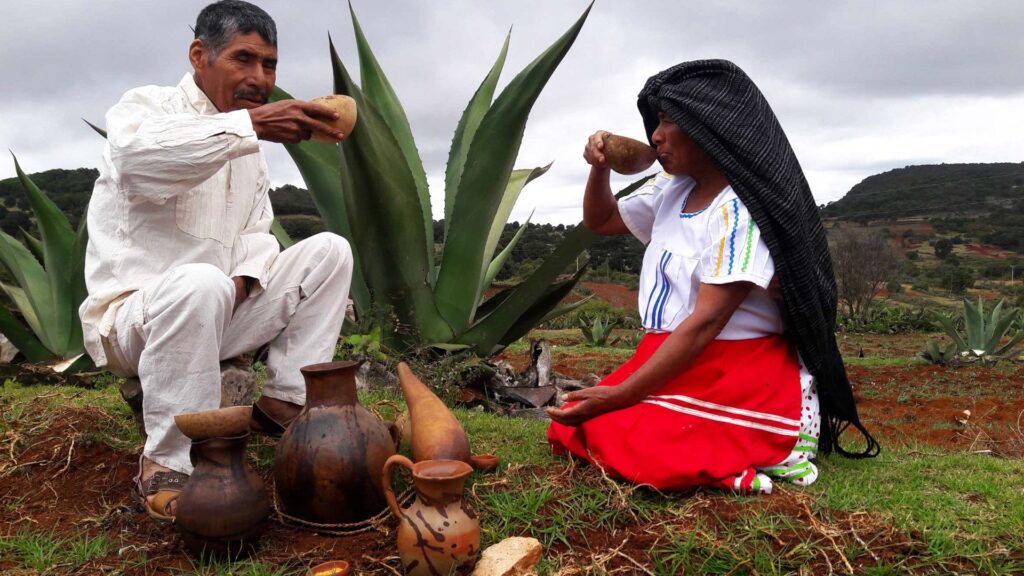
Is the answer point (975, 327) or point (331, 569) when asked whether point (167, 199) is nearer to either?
point (331, 569)

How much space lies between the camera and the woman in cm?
221

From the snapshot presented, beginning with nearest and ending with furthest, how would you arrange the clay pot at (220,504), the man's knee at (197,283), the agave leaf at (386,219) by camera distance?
the clay pot at (220,504) → the man's knee at (197,283) → the agave leaf at (386,219)

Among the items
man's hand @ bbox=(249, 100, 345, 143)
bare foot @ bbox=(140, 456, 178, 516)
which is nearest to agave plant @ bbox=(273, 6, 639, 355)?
man's hand @ bbox=(249, 100, 345, 143)

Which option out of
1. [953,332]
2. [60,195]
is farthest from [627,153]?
[60,195]

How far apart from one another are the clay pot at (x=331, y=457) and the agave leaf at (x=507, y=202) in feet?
7.30

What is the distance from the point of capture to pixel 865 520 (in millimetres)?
2039

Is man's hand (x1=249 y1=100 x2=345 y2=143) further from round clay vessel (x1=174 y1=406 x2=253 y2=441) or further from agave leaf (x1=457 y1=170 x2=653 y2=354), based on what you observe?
agave leaf (x1=457 y1=170 x2=653 y2=354)

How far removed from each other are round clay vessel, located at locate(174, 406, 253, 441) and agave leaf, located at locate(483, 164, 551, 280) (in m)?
2.42

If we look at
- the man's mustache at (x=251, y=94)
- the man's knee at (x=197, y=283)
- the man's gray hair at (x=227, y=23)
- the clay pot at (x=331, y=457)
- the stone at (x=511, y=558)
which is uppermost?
the man's gray hair at (x=227, y=23)

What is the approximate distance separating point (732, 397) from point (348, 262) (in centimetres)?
141

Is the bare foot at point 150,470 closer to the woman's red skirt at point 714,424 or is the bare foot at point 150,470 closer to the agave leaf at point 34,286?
the woman's red skirt at point 714,424

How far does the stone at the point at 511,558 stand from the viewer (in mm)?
1838

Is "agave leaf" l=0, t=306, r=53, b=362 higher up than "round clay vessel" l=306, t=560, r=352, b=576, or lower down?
lower down

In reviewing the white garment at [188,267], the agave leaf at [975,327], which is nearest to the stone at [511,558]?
the white garment at [188,267]
